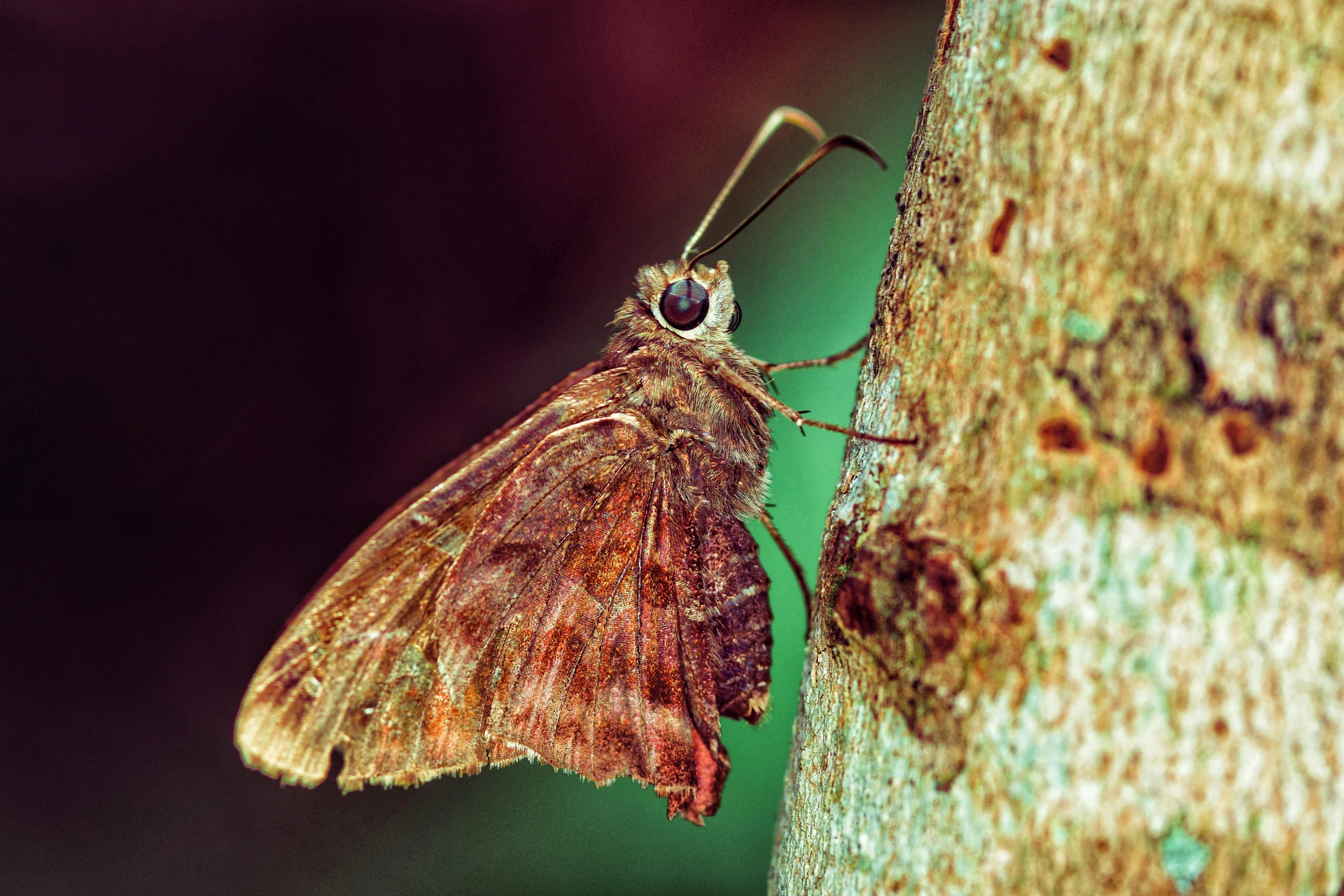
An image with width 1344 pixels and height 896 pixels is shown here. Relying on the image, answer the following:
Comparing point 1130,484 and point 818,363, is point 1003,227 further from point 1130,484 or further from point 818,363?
point 818,363

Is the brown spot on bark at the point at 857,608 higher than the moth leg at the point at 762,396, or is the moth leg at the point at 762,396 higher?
the moth leg at the point at 762,396

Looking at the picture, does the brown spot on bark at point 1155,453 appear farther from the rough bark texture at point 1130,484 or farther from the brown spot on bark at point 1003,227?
the brown spot on bark at point 1003,227

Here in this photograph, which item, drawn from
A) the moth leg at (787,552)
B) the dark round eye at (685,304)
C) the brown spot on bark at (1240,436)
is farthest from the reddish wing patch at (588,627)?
the brown spot on bark at (1240,436)

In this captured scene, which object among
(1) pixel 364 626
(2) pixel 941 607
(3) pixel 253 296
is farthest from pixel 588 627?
(3) pixel 253 296

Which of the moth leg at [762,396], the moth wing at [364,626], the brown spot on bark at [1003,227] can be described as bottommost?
the moth wing at [364,626]

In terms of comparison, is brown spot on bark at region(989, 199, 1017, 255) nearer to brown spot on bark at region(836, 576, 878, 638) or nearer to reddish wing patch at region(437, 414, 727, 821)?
brown spot on bark at region(836, 576, 878, 638)
